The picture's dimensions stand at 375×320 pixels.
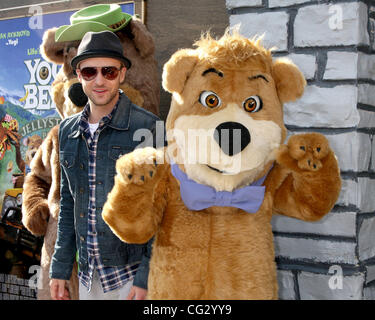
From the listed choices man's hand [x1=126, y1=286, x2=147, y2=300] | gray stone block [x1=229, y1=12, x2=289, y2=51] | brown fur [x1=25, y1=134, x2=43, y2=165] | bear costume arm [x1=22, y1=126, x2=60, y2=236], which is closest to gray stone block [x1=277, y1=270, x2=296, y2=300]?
man's hand [x1=126, y1=286, x2=147, y2=300]

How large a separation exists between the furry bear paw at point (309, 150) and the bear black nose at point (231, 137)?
176mm

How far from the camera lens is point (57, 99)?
2.68m

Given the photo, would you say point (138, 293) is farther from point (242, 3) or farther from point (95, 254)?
point (242, 3)

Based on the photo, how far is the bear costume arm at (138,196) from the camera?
1.66m

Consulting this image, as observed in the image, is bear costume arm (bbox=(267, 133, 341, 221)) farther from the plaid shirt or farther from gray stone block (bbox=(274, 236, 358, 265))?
→ the plaid shirt

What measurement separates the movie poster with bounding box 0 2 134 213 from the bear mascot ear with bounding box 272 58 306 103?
7.06 feet

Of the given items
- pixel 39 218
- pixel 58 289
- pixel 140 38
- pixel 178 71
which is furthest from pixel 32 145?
pixel 178 71

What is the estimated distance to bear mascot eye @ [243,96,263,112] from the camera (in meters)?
1.82

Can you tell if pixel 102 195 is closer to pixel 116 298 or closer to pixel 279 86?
pixel 116 298

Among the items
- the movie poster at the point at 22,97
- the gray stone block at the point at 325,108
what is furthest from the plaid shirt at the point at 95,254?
the movie poster at the point at 22,97

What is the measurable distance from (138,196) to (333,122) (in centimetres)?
109

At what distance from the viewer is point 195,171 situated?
184 centimetres

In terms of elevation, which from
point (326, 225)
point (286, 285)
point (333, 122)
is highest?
point (333, 122)

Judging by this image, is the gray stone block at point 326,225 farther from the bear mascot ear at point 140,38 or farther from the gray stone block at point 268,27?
the bear mascot ear at point 140,38
